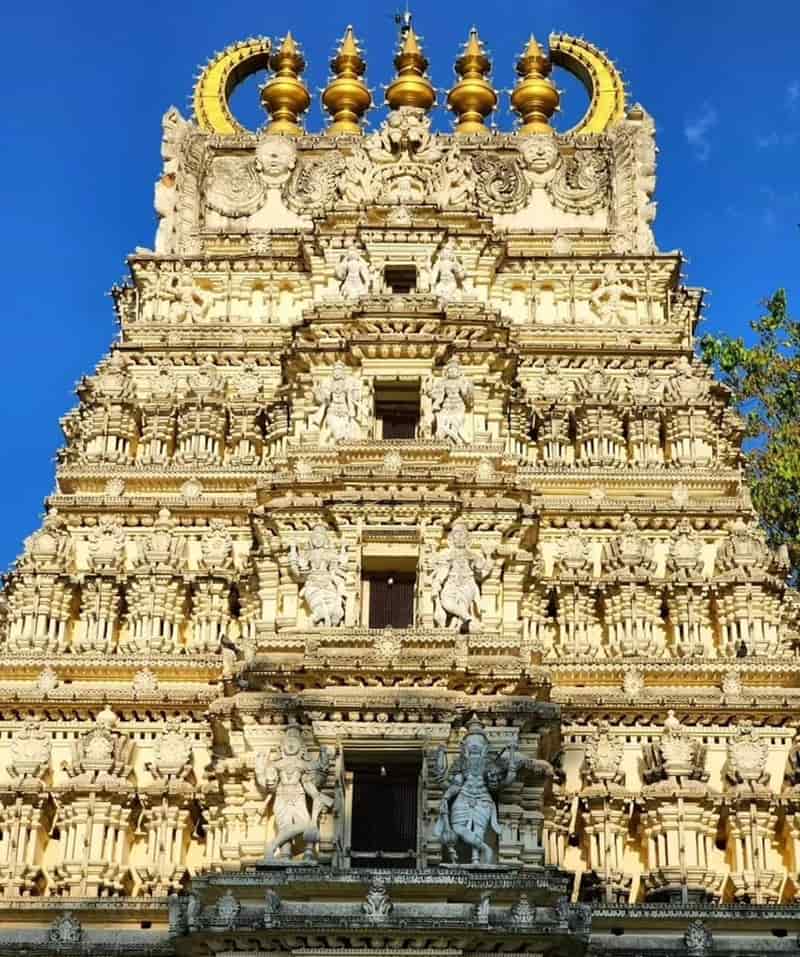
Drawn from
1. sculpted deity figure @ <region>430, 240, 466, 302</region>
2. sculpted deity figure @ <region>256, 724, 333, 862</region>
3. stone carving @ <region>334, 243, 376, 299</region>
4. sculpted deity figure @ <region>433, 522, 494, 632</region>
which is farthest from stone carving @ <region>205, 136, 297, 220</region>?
sculpted deity figure @ <region>256, 724, 333, 862</region>

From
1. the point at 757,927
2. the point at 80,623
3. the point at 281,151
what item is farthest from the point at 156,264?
the point at 757,927

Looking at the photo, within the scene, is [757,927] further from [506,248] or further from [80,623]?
[506,248]

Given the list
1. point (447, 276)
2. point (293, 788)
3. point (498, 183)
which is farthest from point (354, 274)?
point (293, 788)

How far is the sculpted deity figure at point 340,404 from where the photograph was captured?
1105 inches

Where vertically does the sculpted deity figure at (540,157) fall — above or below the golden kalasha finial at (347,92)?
below

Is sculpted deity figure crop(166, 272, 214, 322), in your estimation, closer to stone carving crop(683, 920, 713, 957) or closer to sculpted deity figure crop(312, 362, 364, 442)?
sculpted deity figure crop(312, 362, 364, 442)

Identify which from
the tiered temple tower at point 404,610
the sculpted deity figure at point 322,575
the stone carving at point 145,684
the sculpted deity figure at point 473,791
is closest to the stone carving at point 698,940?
the tiered temple tower at point 404,610

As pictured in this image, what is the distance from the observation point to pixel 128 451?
97.8ft

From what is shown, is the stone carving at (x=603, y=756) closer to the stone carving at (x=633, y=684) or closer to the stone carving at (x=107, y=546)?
the stone carving at (x=633, y=684)

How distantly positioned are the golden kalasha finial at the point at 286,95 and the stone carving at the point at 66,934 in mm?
21242

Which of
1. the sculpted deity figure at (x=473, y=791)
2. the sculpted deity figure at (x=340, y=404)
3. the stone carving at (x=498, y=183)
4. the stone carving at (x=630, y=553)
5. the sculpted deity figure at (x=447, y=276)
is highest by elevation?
the stone carving at (x=498, y=183)

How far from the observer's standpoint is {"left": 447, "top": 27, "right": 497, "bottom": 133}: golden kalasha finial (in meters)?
38.2

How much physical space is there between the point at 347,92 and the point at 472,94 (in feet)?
Result: 9.55

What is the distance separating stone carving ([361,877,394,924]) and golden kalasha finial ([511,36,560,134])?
21.5 meters
